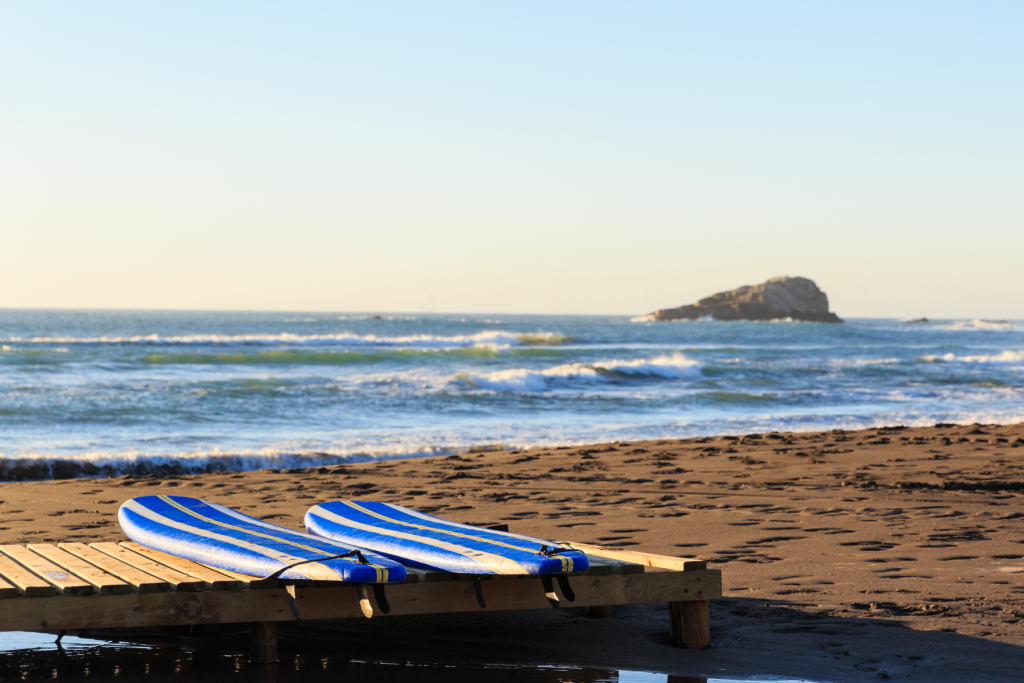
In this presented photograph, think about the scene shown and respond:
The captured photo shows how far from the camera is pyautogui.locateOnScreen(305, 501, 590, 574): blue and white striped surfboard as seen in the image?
376 centimetres

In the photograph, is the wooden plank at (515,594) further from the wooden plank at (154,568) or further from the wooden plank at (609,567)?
the wooden plank at (154,568)

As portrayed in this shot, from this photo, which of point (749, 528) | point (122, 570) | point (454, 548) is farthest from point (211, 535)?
point (749, 528)

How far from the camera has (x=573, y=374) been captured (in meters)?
26.9

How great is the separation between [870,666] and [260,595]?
2.54 metres

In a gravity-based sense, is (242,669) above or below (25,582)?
below

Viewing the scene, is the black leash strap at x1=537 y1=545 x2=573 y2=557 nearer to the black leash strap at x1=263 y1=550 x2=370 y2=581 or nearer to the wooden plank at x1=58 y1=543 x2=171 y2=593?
→ the black leash strap at x1=263 y1=550 x2=370 y2=581

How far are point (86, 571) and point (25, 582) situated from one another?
0.29 m

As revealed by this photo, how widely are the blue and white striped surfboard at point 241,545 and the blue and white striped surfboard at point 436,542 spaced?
164 millimetres

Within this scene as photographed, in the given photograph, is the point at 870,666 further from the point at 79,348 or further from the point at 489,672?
the point at 79,348

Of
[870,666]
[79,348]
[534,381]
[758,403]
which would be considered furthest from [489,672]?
[79,348]

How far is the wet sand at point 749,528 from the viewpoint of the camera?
4.13m

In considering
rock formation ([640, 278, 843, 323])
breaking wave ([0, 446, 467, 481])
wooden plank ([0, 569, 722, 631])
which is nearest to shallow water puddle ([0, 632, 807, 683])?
wooden plank ([0, 569, 722, 631])

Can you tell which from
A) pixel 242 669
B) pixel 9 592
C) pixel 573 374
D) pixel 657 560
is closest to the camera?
pixel 9 592

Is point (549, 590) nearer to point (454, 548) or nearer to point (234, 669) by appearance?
point (454, 548)
